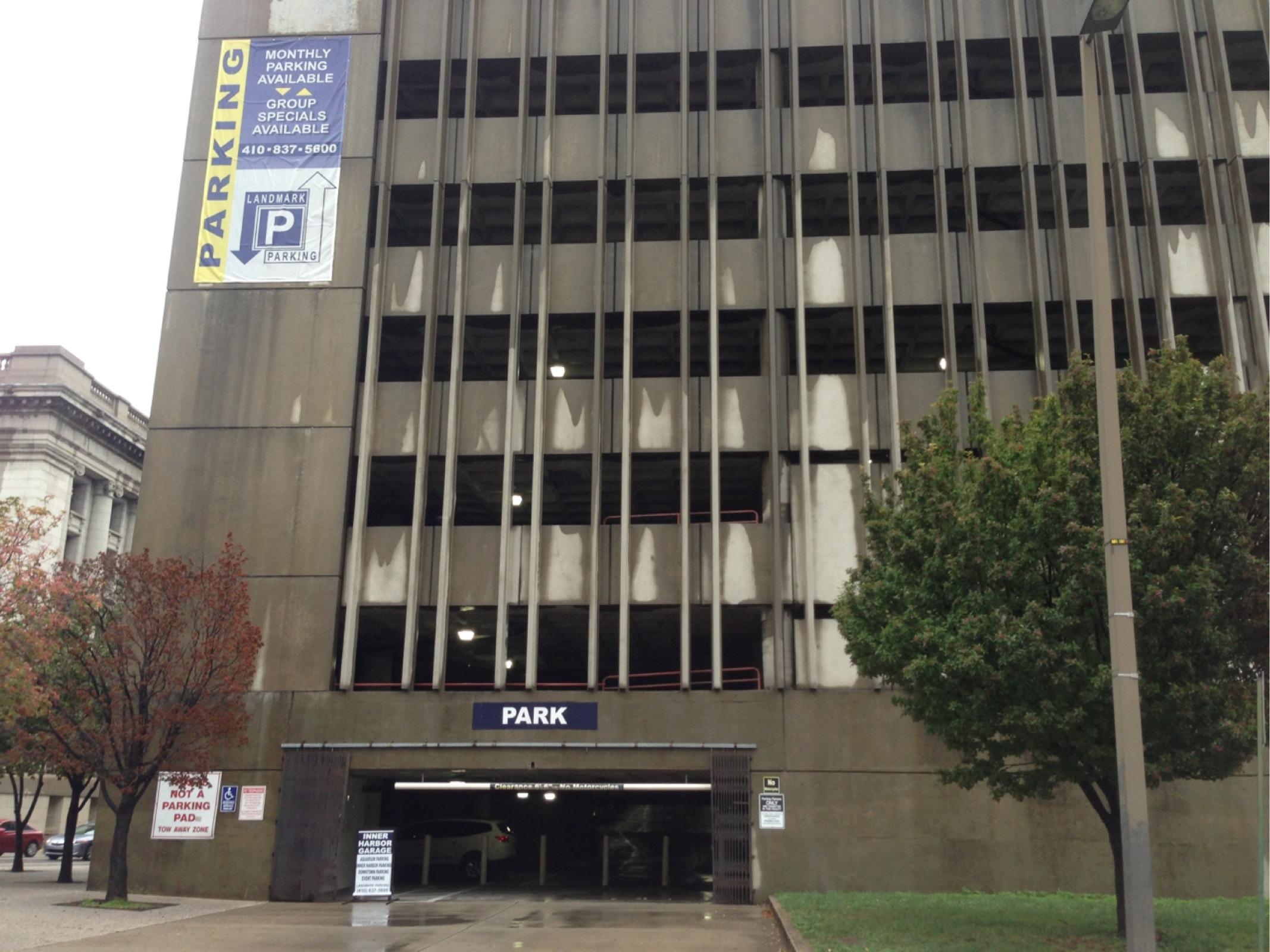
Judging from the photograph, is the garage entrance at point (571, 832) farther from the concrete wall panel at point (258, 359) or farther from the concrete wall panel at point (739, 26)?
the concrete wall panel at point (739, 26)

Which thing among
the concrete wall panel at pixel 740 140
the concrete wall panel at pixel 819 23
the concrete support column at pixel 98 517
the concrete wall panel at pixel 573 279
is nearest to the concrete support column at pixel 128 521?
the concrete support column at pixel 98 517

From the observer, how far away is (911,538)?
16172 millimetres

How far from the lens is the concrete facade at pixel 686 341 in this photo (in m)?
23.9

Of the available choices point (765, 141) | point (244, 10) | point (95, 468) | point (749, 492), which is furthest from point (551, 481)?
point (95, 468)

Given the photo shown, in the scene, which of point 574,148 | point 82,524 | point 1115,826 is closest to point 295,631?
point 574,148

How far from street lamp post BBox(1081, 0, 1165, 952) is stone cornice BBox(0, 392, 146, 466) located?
43.3 meters

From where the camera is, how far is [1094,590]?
13.8m

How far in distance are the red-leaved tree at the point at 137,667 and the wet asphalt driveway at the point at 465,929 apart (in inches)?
117

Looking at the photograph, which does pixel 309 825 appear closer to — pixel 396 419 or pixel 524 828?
pixel 396 419

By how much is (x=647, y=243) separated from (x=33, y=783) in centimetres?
4409

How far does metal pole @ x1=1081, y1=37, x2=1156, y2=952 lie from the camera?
9508 mm

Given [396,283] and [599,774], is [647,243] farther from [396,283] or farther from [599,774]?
[599,774]

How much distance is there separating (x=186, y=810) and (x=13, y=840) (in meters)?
21.7

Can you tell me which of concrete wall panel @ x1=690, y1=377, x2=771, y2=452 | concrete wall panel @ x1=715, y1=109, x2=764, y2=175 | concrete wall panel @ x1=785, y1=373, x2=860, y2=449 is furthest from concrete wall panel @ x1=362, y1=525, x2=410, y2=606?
concrete wall panel @ x1=715, y1=109, x2=764, y2=175
